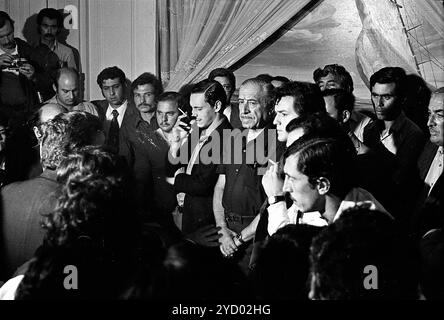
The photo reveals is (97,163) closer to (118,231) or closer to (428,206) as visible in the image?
(118,231)

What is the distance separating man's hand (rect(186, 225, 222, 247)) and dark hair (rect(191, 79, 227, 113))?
54 cm

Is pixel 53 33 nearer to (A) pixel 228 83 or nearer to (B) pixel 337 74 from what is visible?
(A) pixel 228 83

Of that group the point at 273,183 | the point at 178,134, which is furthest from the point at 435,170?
the point at 178,134

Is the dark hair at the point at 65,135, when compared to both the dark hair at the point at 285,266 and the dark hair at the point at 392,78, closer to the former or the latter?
the dark hair at the point at 285,266

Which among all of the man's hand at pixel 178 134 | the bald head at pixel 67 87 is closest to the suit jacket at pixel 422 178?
the man's hand at pixel 178 134

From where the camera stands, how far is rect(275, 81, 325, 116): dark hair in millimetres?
2590

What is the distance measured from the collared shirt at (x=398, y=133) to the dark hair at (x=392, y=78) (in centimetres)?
12

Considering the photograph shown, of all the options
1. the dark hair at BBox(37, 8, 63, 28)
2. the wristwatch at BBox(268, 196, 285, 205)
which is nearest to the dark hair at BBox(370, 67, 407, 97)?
the wristwatch at BBox(268, 196, 285, 205)

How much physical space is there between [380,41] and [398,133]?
→ 524 millimetres

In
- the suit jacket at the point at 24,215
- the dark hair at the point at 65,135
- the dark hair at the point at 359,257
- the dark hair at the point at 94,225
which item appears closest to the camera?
the dark hair at the point at 359,257

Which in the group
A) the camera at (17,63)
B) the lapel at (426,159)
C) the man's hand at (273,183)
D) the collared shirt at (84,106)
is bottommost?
the man's hand at (273,183)

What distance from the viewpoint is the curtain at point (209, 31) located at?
10.4 feet

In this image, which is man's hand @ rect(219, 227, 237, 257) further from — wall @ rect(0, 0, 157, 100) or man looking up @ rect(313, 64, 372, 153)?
wall @ rect(0, 0, 157, 100)
